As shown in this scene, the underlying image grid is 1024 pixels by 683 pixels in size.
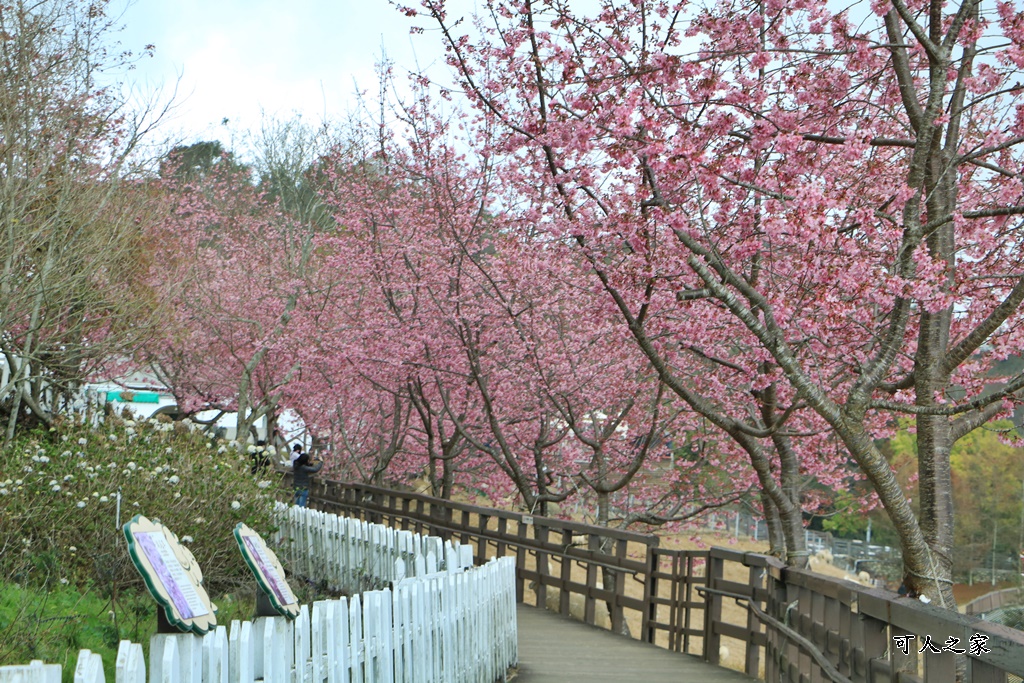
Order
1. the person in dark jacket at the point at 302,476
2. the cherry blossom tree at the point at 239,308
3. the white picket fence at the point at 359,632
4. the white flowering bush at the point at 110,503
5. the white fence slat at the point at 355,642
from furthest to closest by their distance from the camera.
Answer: the cherry blossom tree at the point at 239,308 → the person in dark jacket at the point at 302,476 → the white flowering bush at the point at 110,503 → the white fence slat at the point at 355,642 → the white picket fence at the point at 359,632

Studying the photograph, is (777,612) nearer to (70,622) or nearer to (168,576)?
(70,622)

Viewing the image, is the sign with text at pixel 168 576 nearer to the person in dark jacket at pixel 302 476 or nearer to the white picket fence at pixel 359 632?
the white picket fence at pixel 359 632

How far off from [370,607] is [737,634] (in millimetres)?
5790

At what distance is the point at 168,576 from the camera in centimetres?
409

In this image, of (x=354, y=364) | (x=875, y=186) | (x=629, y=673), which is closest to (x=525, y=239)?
(x=354, y=364)

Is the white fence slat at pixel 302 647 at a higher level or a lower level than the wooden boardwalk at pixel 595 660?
higher

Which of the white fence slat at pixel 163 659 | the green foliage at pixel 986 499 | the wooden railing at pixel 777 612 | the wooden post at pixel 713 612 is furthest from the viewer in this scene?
the green foliage at pixel 986 499

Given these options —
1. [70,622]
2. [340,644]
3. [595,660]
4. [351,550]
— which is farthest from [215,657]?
[351,550]

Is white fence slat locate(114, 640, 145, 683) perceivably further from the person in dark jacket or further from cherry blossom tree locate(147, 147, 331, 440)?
cherry blossom tree locate(147, 147, 331, 440)

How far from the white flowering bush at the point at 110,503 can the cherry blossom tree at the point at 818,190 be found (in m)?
4.46

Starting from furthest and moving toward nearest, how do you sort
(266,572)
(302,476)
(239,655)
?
1. (302,476)
2. (266,572)
3. (239,655)

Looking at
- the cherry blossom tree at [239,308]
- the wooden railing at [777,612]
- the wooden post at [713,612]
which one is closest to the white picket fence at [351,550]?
the wooden railing at [777,612]

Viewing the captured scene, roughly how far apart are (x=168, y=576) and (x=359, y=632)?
6.42 feet

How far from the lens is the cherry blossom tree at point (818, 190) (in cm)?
746
